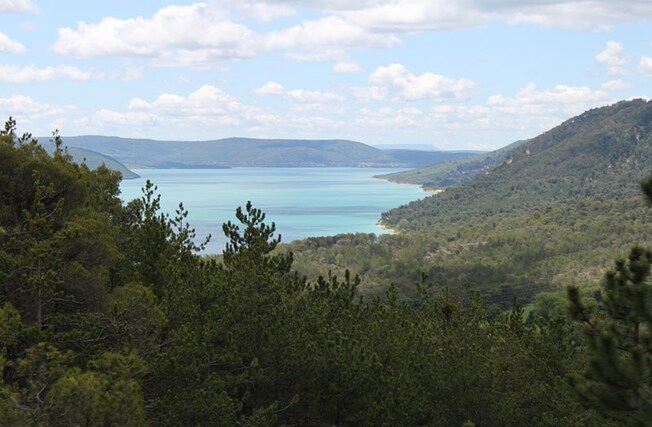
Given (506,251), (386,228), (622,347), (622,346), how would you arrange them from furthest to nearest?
1. (386,228)
2. (506,251)
3. (622,346)
4. (622,347)

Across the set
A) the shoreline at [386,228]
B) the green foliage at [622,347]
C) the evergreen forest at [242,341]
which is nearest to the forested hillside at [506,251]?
the shoreline at [386,228]

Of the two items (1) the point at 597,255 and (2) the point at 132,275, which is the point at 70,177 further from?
(1) the point at 597,255

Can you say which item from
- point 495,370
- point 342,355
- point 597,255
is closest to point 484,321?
point 495,370

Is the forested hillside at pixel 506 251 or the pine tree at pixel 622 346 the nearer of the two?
the pine tree at pixel 622 346

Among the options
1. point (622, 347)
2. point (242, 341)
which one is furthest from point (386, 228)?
point (622, 347)

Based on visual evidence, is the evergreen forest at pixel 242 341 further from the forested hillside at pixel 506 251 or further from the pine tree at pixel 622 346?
the forested hillside at pixel 506 251

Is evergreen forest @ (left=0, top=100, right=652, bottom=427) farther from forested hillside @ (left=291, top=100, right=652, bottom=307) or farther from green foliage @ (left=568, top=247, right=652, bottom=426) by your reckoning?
forested hillside @ (left=291, top=100, right=652, bottom=307)

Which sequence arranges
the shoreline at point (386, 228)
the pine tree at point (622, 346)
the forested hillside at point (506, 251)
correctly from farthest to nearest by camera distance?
the shoreline at point (386, 228), the forested hillside at point (506, 251), the pine tree at point (622, 346)

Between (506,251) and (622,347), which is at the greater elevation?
(622,347)

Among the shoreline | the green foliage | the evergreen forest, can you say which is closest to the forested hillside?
the shoreline

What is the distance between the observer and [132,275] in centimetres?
1515

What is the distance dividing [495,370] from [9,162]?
11.4m

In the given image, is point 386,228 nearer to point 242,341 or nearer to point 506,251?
point 506,251

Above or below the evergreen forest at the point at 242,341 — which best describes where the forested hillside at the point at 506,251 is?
below
